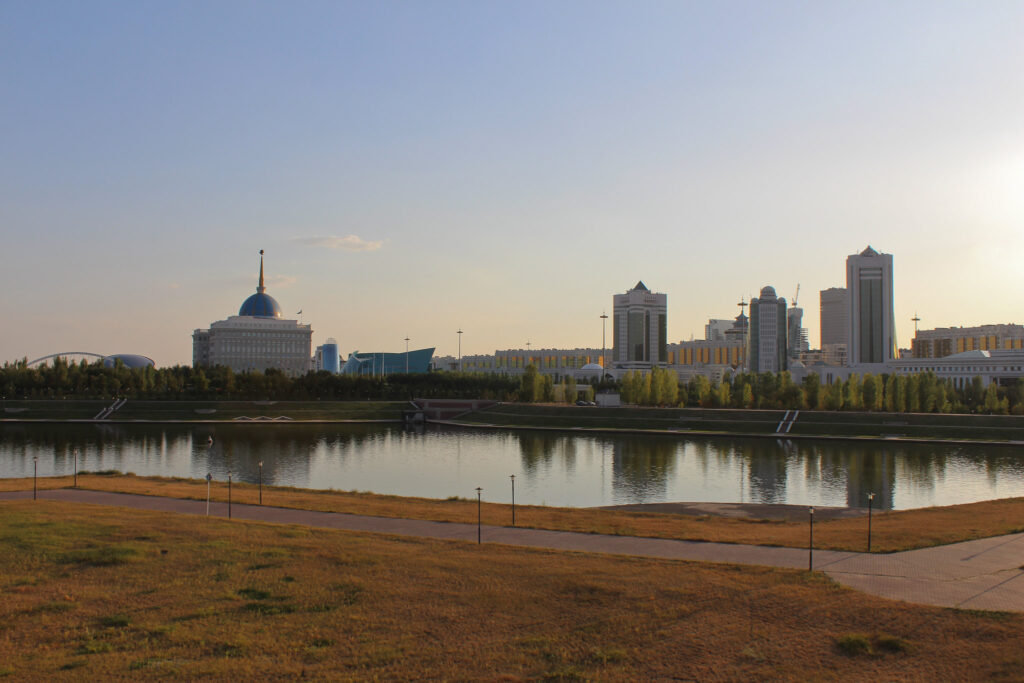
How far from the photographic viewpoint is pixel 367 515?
2573 centimetres

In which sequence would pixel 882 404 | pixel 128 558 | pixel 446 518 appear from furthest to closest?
pixel 882 404 < pixel 446 518 < pixel 128 558

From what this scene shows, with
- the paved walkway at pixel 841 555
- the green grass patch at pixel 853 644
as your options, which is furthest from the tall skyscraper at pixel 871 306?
the green grass patch at pixel 853 644

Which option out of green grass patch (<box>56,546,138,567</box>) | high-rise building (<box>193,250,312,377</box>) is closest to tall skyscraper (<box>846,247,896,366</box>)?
high-rise building (<box>193,250,312,377</box>)

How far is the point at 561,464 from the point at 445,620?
41398mm

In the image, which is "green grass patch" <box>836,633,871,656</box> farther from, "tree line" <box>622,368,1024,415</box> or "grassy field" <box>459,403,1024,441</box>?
"tree line" <box>622,368,1024,415</box>

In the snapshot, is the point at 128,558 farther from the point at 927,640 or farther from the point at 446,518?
the point at 927,640

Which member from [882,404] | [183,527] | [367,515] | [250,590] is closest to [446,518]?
[367,515]

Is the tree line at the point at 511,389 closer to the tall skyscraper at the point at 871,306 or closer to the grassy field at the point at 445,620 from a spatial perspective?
the tall skyscraper at the point at 871,306

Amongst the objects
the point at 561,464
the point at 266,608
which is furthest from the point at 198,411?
the point at 266,608

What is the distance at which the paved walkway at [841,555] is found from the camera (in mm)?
16125

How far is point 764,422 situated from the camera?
269 feet

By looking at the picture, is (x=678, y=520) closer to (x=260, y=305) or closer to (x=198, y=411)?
(x=198, y=411)

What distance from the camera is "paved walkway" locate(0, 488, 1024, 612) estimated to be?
52.9ft

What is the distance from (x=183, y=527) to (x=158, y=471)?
30.9 metres
